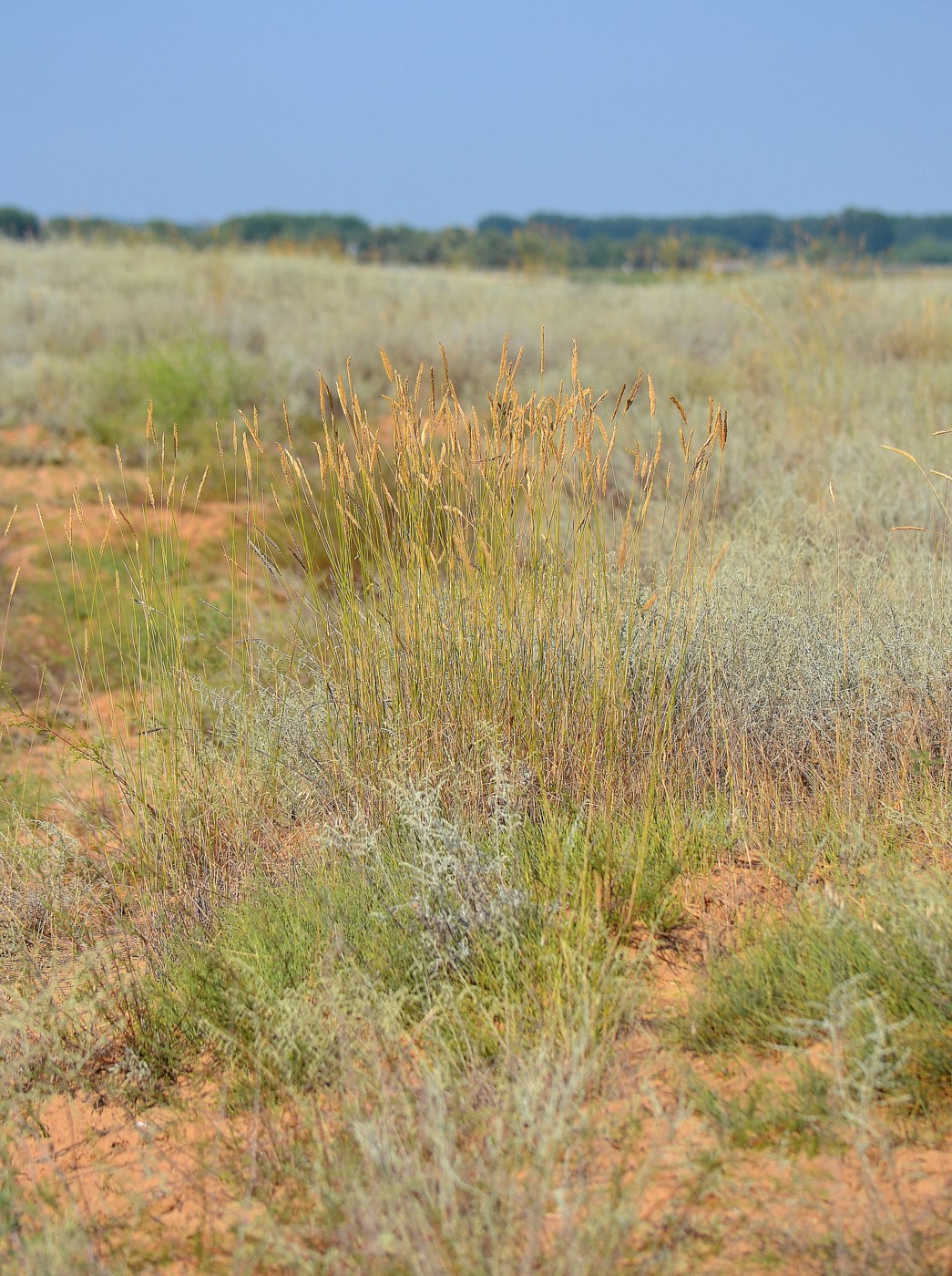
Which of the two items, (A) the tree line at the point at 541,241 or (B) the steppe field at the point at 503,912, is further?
(A) the tree line at the point at 541,241

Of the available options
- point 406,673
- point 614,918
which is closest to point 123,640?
point 406,673

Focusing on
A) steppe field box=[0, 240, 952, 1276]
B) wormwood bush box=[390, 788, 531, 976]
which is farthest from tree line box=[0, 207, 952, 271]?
wormwood bush box=[390, 788, 531, 976]

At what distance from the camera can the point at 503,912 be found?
87.0 inches

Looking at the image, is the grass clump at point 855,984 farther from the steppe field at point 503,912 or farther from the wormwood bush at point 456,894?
the wormwood bush at point 456,894

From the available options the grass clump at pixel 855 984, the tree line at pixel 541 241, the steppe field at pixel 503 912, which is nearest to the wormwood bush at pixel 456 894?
the steppe field at pixel 503 912

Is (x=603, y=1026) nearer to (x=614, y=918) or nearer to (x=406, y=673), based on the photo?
(x=614, y=918)

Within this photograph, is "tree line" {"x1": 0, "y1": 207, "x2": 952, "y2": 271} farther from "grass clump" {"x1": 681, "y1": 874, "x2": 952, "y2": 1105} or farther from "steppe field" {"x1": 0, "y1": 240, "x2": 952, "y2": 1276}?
"grass clump" {"x1": 681, "y1": 874, "x2": 952, "y2": 1105}

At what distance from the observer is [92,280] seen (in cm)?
1141

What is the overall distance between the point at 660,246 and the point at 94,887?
13812 mm

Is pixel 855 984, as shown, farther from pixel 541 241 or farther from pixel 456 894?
pixel 541 241

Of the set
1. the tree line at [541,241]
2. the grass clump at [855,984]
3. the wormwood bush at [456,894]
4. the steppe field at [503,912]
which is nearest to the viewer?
the steppe field at [503,912]

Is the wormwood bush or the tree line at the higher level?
the tree line

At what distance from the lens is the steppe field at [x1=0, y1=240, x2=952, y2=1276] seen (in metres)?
1.66

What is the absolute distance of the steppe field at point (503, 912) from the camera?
5.44 feet
